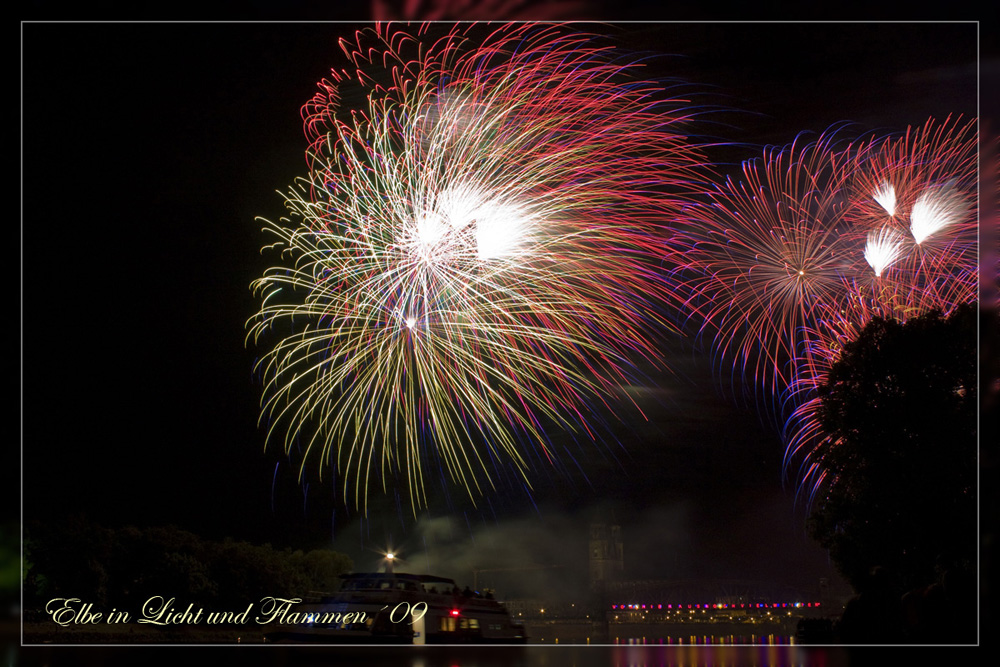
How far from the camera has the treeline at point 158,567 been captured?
39.5 ft

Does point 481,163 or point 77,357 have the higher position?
point 481,163

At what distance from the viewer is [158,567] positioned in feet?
41.1

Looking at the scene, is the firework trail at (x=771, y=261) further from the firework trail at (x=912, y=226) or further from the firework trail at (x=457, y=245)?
the firework trail at (x=457, y=245)

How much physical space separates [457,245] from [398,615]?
512 centimetres

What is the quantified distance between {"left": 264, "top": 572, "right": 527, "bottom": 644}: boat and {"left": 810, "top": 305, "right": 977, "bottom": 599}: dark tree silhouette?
501 cm

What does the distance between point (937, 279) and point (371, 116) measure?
26.9 feet

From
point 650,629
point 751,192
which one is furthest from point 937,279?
point 650,629

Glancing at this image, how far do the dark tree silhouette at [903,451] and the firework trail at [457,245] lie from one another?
2.92 metres

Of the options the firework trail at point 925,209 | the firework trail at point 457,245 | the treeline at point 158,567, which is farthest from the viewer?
the treeline at point 158,567

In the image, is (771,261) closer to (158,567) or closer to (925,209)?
(925,209)

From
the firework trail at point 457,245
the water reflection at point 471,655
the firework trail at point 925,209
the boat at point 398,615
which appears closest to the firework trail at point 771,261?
the firework trail at point 925,209

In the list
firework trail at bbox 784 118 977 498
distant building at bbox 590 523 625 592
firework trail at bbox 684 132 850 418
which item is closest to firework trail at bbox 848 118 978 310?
firework trail at bbox 784 118 977 498

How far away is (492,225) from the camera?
11891 mm

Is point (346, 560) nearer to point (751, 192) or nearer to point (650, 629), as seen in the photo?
point (650, 629)
